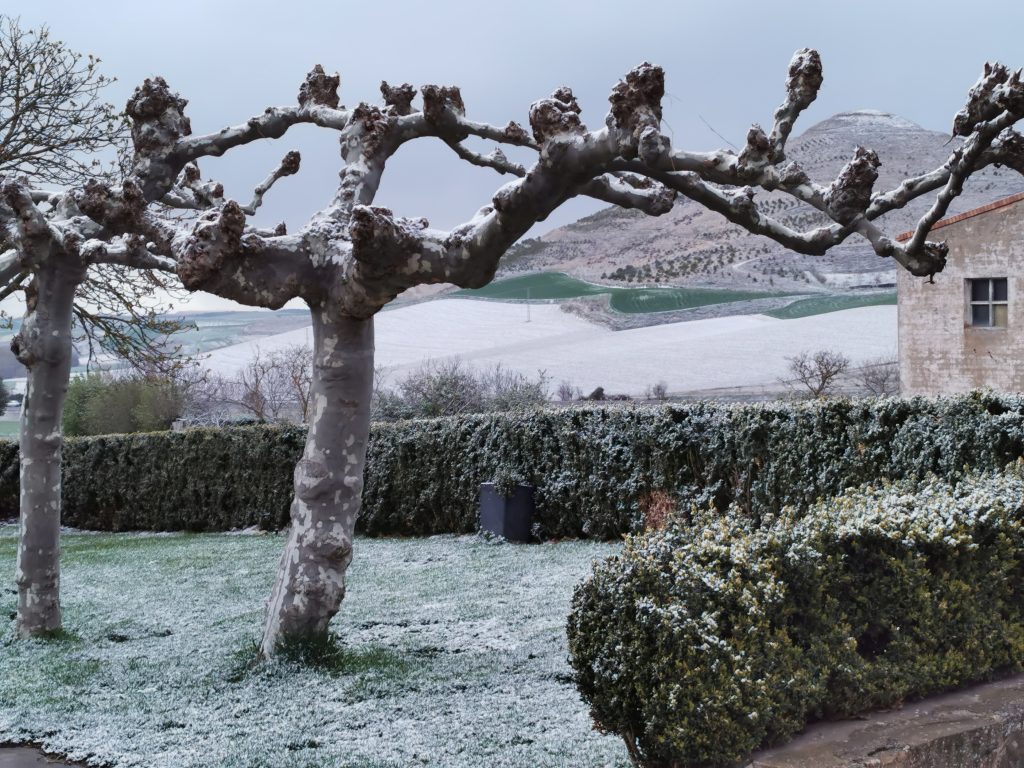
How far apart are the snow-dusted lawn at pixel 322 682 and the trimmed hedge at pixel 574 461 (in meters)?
2.56

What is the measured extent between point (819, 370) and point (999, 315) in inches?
503

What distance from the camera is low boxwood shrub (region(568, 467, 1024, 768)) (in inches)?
124

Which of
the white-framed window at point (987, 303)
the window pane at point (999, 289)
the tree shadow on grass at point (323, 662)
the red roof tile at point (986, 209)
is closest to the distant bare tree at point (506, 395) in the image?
the red roof tile at point (986, 209)

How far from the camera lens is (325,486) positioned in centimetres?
574

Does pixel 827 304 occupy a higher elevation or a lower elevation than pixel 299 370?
higher

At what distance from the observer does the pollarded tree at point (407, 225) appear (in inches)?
181

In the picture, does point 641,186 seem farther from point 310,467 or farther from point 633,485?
point 633,485

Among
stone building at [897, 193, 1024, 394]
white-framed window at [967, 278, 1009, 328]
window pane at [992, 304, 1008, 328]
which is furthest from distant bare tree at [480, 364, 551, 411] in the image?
window pane at [992, 304, 1008, 328]

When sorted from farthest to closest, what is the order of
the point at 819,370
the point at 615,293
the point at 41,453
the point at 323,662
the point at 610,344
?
the point at 615,293 < the point at 610,344 < the point at 819,370 < the point at 41,453 < the point at 323,662

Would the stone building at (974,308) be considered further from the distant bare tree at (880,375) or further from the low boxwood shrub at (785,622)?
the low boxwood shrub at (785,622)

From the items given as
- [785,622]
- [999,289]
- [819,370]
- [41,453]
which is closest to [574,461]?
[41,453]

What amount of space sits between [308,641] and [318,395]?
1.45 m

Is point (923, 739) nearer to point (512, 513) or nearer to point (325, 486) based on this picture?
point (325, 486)

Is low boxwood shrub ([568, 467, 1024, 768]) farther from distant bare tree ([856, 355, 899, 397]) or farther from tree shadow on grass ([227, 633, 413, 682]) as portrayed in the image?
distant bare tree ([856, 355, 899, 397])
